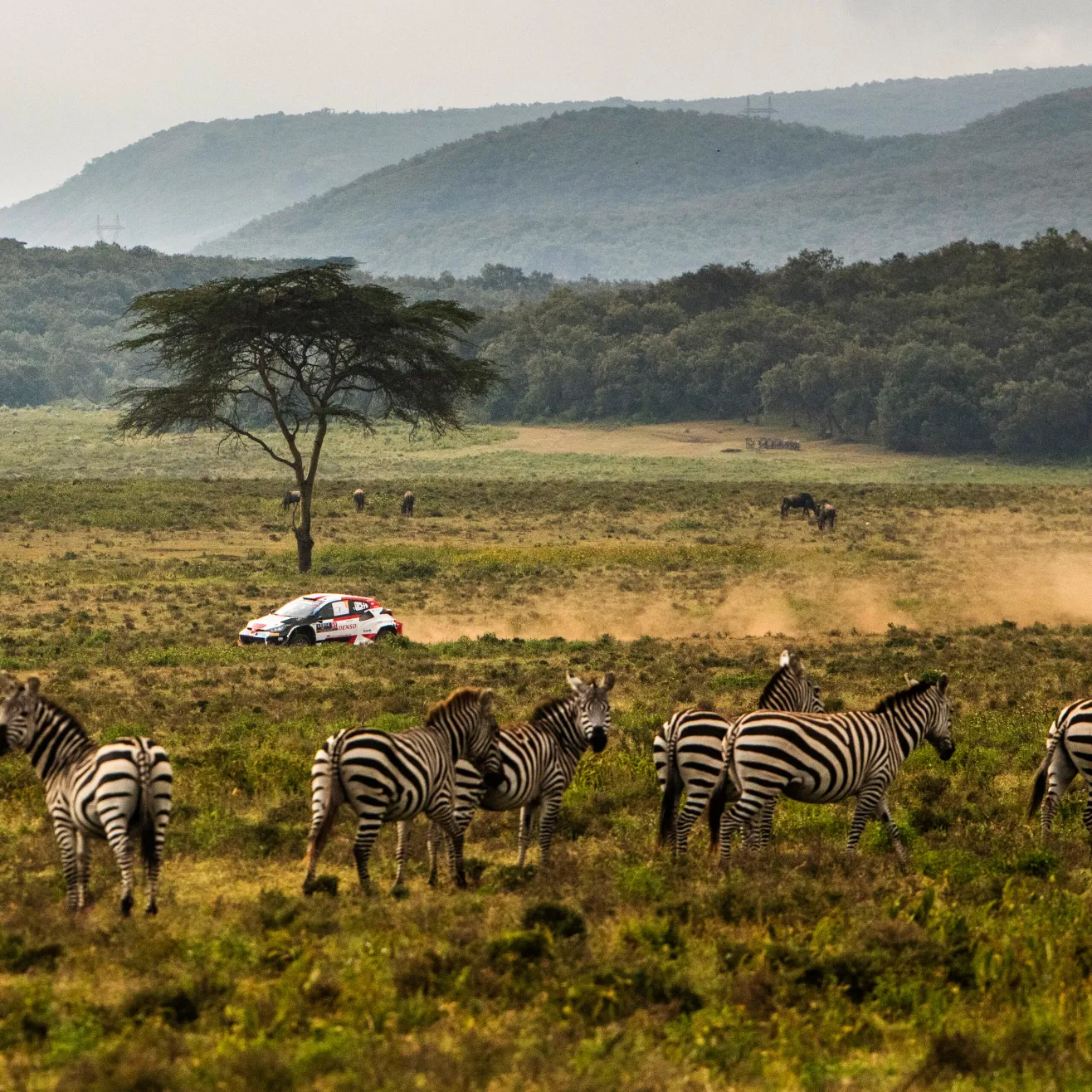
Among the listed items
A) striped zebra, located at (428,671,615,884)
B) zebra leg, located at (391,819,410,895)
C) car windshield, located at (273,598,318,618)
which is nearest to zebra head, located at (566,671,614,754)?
striped zebra, located at (428,671,615,884)

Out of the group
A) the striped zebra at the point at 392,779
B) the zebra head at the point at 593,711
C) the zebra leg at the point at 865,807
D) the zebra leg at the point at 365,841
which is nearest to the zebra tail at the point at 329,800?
the striped zebra at the point at 392,779

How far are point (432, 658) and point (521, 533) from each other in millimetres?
26413

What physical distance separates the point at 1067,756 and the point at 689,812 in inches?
Answer: 168

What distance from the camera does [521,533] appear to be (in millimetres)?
59219

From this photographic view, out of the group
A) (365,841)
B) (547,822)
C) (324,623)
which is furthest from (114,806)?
(324,623)

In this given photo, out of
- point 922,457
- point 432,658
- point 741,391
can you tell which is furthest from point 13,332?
point 432,658

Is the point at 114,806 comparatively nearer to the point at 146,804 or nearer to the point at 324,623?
the point at 146,804

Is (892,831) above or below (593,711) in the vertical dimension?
below

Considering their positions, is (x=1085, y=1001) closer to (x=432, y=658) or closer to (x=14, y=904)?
(x=14, y=904)

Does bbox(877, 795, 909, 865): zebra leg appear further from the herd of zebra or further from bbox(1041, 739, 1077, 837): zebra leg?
bbox(1041, 739, 1077, 837): zebra leg

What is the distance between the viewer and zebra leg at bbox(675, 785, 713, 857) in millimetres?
14953

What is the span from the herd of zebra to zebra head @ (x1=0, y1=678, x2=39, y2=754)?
0.04ft

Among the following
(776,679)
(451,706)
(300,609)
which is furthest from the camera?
(300,609)

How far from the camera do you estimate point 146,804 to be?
12.9 metres
